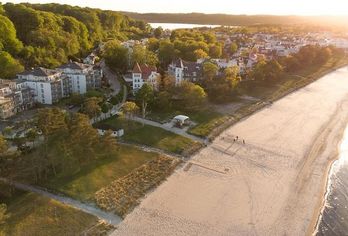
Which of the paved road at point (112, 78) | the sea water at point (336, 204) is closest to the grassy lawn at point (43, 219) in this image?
the sea water at point (336, 204)

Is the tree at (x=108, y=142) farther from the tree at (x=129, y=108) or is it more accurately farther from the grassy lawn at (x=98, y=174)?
the tree at (x=129, y=108)

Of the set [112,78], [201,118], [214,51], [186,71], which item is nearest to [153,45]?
[214,51]

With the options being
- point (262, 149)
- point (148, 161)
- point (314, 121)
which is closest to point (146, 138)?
point (148, 161)

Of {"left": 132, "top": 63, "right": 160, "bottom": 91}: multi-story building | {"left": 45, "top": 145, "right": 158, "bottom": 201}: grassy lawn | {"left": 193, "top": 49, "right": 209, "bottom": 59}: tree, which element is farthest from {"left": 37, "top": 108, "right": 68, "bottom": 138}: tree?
{"left": 193, "top": 49, "right": 209, "bottom": 59}: tree

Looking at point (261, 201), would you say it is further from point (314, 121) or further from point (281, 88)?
point (281, 88)

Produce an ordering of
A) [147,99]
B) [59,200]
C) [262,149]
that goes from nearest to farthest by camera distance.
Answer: [59,200] → [262,149] → [147,99]

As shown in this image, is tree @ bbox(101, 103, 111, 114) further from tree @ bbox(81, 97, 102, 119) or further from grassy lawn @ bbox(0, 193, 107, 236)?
grassy lawn @ bbox(0, 193, 107, 236)
